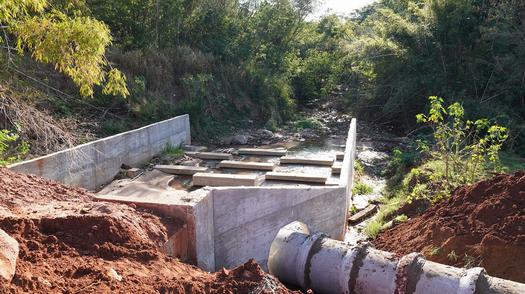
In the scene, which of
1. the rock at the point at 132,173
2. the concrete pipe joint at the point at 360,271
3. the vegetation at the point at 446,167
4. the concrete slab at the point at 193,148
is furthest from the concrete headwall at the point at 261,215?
the concrete slab at the point at 193,148

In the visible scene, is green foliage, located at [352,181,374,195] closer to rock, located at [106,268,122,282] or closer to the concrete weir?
the concrete weir

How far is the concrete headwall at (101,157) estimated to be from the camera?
7.13m

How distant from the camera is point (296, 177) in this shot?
28.9 feet

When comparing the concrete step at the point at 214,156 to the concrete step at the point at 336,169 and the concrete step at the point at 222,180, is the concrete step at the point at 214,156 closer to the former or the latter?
the concrete step at the point at 222,180

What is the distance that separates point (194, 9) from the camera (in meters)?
18.1

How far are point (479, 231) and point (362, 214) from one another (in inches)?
158

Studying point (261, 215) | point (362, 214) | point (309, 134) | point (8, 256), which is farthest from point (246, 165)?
point (8, 256)

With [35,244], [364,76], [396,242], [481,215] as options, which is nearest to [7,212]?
[35,244]

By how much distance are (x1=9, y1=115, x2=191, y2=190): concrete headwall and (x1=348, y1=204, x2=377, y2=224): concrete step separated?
16.7 feet

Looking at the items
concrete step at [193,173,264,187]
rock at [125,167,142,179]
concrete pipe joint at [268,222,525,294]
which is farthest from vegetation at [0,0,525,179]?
concrete pipe joint at [268,222,525,294]

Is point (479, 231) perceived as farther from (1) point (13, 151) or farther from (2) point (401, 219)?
(1) point (13, 151)

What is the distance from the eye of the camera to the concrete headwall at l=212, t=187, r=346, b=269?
610 centimetres

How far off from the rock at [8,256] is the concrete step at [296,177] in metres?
6.06

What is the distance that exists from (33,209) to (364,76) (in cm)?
1781
